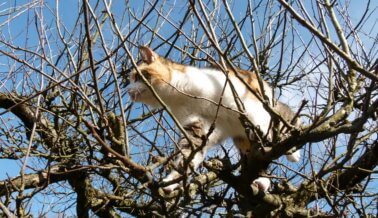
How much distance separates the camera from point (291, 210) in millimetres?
3535

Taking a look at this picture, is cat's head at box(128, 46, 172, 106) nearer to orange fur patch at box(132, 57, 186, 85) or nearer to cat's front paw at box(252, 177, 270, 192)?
orange fur patch at box(132, 57, 186, 85)

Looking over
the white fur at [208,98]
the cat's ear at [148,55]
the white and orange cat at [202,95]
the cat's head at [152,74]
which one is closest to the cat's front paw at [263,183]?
the white and orange cat at [202,95]

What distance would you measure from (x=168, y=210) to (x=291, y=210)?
2.70 feet

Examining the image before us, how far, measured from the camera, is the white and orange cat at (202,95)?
414 centimetres

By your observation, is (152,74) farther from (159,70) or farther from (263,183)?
(263,183)

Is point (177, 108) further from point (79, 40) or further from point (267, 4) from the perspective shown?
point (267, 4)

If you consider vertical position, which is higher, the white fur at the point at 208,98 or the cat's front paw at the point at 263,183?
the white fur at the point at 208,98

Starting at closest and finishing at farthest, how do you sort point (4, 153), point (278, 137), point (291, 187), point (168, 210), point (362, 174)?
point (278, 137), point (168, 210), point (291, 187), point (362, 174), point (4, 153)

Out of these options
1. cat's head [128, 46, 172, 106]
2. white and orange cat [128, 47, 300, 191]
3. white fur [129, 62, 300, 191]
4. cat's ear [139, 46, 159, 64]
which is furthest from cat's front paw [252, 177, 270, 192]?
cat's ear [139, 46, 159, 64]

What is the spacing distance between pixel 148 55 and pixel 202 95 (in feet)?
2.07

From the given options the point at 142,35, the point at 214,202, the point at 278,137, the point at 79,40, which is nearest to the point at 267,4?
the point at 142,35

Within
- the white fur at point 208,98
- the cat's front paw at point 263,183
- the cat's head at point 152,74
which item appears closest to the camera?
the cat's front paw at point 263,183

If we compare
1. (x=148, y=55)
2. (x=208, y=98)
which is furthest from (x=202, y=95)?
(x=148, y=55)

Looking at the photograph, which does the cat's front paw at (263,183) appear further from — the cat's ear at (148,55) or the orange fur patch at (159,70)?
the cat's ear at (148,55)
